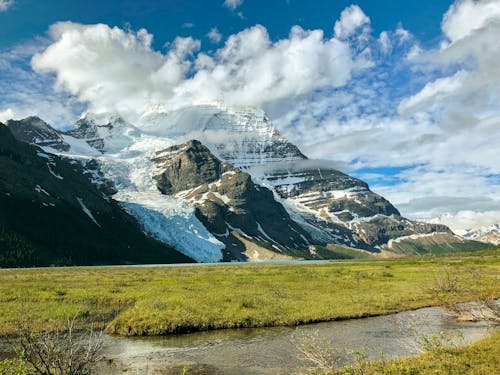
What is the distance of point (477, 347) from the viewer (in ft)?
81.7

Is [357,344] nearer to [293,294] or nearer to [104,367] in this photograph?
[104,367]

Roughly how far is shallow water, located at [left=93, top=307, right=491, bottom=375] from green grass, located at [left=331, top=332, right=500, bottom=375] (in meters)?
1.22

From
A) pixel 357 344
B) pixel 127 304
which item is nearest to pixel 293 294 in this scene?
pixel 127 304

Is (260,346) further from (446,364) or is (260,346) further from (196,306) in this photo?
(196,306)

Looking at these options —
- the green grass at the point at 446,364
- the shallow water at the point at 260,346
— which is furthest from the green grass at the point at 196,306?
the green grass at the point at 446,364

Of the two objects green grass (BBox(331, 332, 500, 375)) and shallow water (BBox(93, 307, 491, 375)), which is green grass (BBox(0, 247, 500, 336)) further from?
green grass (BBox(331, 332, 500, 375))

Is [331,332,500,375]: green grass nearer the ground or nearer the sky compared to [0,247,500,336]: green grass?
nearer the sky

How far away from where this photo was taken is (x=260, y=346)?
105ft

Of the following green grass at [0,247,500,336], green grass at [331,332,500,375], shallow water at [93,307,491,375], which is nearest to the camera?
green grass at [331,332,500,375]

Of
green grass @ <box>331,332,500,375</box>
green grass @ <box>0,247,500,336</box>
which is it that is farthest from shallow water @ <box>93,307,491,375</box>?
green grass @ <box>0,247,500,336</box>

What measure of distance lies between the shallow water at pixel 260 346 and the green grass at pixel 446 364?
1.22 metres

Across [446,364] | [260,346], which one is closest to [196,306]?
[260,346]

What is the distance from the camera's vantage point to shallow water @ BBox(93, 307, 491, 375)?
26.7 meters

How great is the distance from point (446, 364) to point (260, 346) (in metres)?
14.3
